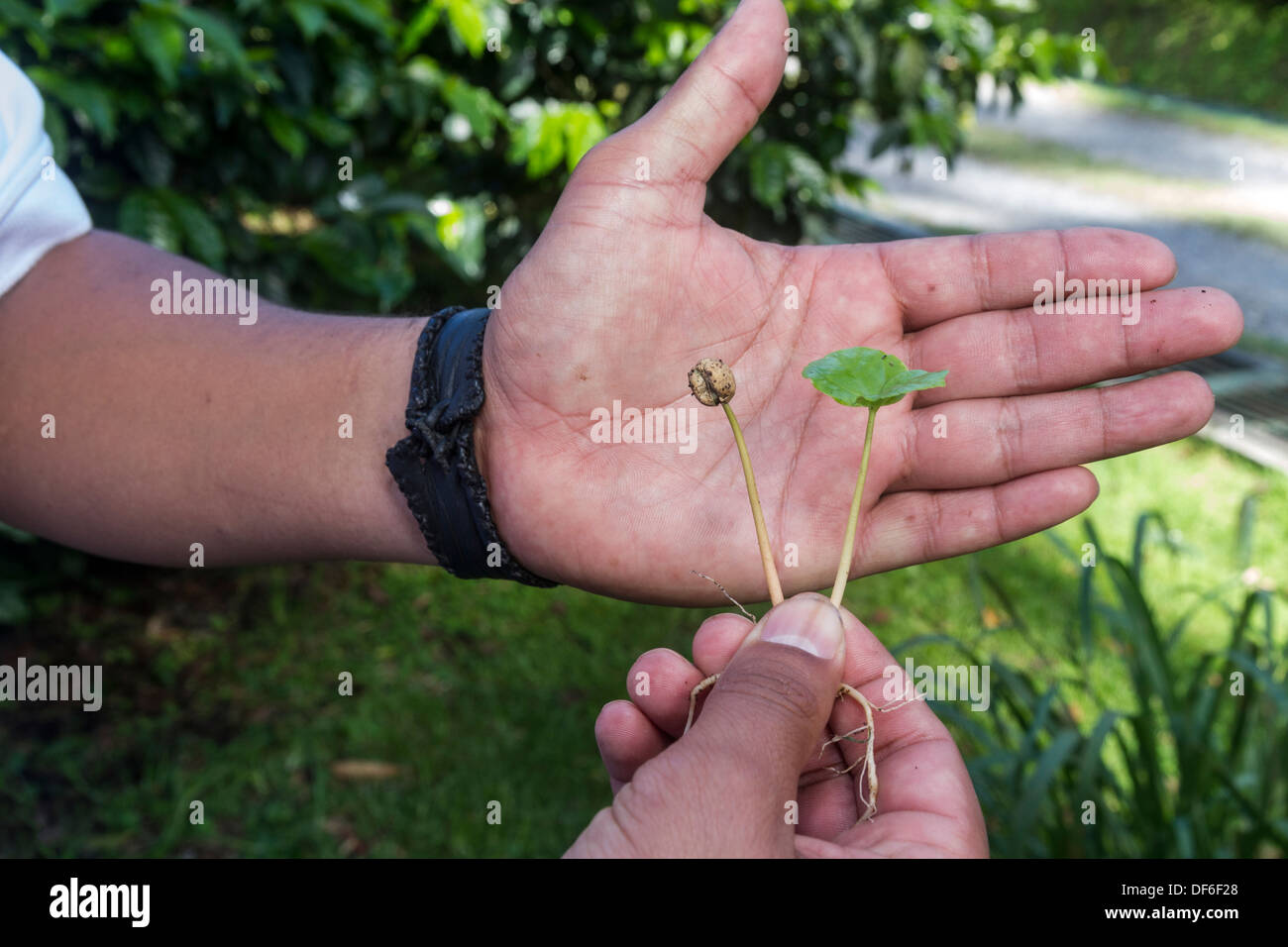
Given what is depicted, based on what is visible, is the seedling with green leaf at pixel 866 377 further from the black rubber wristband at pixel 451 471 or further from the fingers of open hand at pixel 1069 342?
the black rubber wristband at pixel 451 471

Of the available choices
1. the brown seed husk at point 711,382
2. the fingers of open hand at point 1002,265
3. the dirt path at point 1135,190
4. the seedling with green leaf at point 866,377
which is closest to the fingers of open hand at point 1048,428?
the fingers of open hand at point 1002,265

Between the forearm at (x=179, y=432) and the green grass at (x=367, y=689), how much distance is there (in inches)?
38.8

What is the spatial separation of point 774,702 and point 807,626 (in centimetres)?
14

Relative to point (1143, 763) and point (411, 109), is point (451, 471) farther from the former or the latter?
point (411, 109)

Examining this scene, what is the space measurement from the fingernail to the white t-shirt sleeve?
1257 millimetres

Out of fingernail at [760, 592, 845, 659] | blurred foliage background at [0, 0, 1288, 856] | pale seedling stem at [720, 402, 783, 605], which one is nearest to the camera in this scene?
fingernail at [760, 592, 845, 659]

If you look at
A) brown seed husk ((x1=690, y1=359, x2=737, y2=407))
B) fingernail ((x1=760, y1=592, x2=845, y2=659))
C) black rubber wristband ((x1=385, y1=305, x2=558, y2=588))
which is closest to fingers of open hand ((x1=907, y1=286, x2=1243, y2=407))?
brown seed husk ((x1=690, y1=359, x2=737, y2=407))

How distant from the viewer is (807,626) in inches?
47.5

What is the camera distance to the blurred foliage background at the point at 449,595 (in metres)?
2.01

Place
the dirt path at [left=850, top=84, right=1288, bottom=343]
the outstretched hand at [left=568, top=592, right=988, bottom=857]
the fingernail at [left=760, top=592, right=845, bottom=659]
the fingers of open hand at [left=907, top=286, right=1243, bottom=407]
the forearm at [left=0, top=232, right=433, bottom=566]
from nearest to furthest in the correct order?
the outstretched hand at [left=568, top=592, right=988, bottom=857] → the fingernail at [left=760, top=592, right=845, bottom=659] → the fingers of open hand at [left=907, top=286, right=1243, bottom=407] → the forearm at [left=0, top=232, right=433, bottom=566] → the dirt path at [left=850, top=84, right=1288, bottom=343]

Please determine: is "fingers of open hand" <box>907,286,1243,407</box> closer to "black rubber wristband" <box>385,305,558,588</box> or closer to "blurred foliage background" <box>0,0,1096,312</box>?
"black rubber wristband" <box>385,305,558,588</box>

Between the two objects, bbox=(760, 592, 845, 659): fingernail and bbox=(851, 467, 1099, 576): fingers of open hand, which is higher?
bbox=(851, 467, 1099, 576): fingers of open hand

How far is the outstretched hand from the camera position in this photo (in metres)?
1.01

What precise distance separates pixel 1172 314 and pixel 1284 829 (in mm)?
905
